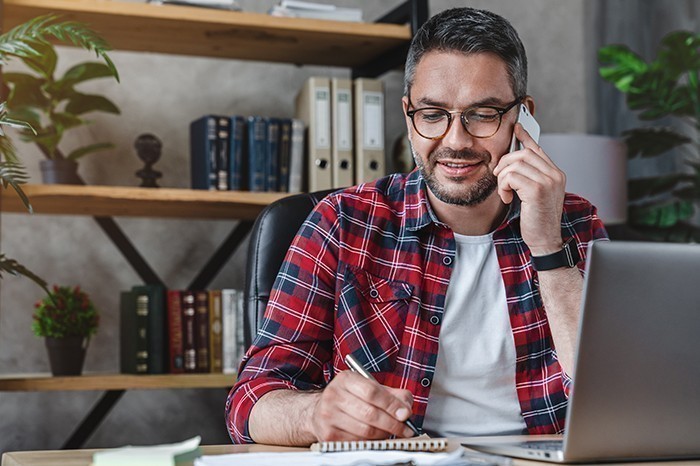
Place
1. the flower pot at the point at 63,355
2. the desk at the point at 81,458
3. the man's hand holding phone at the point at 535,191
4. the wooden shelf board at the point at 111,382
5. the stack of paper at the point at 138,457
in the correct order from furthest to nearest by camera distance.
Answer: the flower pot at the point at 63,355 → the wooden shelf board at the point at 111,382 → the man's hand holding phone at the point at 535,191 → the desk at the point at 81,458 → the stack of paper at the point at 138,457

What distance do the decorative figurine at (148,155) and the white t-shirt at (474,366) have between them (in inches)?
47.8

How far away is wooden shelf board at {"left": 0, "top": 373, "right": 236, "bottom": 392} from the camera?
2.16 metres

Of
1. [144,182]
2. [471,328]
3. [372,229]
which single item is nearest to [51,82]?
[144,182]

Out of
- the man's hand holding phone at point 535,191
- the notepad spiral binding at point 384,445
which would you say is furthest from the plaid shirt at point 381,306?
the notepad spiral binding at point 384,445

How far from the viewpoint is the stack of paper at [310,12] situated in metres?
2.43

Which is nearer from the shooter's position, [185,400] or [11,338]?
[11,338]

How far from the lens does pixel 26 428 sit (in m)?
2.47

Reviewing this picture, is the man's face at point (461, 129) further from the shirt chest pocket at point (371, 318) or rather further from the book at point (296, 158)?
the book at point (296, 158)

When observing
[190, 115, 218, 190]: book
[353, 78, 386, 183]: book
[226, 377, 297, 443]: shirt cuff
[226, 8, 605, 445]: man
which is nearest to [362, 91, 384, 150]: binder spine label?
[353, 78, 386, 183]: book

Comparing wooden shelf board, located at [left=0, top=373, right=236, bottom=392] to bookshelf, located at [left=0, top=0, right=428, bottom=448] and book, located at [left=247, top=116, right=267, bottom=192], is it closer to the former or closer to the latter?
bookshelf, located at [left=0, top=0, right=428, bottom=448]

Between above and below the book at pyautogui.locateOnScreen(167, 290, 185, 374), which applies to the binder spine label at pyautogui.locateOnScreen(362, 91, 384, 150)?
above

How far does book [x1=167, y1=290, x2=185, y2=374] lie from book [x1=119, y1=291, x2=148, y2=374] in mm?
62

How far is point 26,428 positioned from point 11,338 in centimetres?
25

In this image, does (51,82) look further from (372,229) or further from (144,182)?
(372,229)
